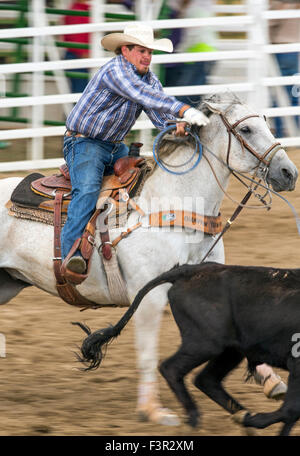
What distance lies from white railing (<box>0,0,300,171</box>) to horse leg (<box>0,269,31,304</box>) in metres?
3.94

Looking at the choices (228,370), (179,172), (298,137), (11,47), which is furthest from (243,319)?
(11,47)

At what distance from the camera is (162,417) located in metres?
5.25

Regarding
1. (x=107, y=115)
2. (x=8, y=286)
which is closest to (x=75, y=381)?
(x=8, y=286)

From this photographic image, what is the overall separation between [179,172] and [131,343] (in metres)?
1.72

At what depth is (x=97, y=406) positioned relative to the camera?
5.59 m

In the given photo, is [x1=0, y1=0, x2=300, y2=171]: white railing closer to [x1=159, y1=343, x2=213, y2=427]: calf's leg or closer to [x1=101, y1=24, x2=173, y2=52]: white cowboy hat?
[x1=101, y1=24, x2=173, y2=52]: white cowboy hat

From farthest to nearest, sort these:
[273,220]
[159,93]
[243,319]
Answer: [273,220], [159,93], [243,319]

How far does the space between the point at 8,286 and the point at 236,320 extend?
1.86m

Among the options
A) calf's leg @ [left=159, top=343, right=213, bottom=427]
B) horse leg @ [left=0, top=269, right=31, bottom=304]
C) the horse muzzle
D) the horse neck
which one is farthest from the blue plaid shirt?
calf's leg @ [left=159, top=343, right=213, bottom=427]

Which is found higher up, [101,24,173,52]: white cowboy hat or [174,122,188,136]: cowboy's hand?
[101,24,173,52]: white cowboy hat

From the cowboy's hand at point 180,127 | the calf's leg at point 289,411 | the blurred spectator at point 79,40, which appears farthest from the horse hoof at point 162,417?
the blurred spectator at point 79,40

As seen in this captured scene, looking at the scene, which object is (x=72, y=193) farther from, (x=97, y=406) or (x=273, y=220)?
(x=273, y=220)

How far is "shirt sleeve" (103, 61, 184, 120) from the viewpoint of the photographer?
5.31 meters

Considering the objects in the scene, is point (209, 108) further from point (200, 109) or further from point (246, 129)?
point (246, 129)
